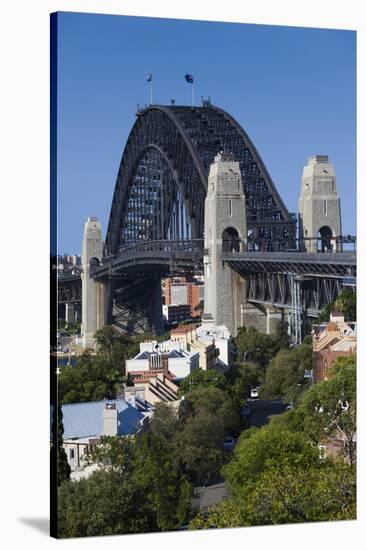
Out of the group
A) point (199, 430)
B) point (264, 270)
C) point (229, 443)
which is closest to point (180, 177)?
point (264, 270)

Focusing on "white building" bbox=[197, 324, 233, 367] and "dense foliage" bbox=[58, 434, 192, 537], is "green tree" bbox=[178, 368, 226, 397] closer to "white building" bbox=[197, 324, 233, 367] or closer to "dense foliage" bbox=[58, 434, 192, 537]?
Answer: "white building" bbox=[197, 324, 233, 367]

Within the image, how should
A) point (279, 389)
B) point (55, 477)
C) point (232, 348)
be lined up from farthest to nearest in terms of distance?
1. point (232, 348)
2. point (279, 389)
3. point (55, 477)

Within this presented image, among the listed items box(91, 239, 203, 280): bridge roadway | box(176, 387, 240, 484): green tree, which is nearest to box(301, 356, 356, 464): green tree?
box(176, 387, 240, 484): green tree

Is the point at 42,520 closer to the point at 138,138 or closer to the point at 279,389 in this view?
the point at 279,389

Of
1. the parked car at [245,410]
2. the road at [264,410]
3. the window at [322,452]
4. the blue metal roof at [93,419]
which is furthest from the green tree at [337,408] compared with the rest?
the blue metal roof at [93,419]

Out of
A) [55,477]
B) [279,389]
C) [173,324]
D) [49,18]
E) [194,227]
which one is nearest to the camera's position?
[55,477]

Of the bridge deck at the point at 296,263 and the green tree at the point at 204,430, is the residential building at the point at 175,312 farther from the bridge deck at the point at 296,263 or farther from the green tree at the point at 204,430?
the green tree at the point at 204,430

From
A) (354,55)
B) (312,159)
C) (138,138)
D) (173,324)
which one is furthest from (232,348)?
(138,138)

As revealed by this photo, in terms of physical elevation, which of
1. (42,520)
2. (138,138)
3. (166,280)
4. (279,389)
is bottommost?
(42,520)
